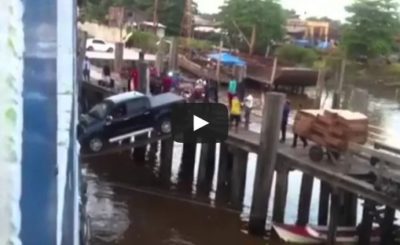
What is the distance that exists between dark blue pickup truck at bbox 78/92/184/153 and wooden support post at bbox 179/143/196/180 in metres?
1.97

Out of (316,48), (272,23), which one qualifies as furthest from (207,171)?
(316,48)

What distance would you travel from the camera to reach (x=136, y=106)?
688 inches

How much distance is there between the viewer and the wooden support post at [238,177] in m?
16.3

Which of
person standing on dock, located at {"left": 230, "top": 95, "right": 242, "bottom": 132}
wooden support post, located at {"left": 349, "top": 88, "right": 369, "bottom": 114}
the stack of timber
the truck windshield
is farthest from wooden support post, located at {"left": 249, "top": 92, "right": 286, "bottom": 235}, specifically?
the truck windshield

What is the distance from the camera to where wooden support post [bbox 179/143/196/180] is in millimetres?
19391

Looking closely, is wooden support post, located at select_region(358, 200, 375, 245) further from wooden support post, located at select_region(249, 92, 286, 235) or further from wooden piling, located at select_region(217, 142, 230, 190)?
wooden piling, located at select_region(217, 142, 230, 190)

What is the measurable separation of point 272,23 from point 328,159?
40879mm

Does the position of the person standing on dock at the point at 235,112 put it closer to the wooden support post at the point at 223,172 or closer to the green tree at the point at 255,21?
the wooden support post at the point at 223,172

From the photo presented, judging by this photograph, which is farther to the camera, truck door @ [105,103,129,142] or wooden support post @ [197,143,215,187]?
wooden support post @ [197,143,215,187]

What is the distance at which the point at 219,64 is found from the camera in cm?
3975

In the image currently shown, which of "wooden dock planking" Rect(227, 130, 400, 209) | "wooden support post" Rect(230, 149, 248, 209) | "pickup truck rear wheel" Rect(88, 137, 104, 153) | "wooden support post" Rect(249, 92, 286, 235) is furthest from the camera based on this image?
"pickup truck rear wheel" Rect(88, 137, 104, 153)

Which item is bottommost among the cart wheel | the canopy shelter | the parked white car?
the parked white car

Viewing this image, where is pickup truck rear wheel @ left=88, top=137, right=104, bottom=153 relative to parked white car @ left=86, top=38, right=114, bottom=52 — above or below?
above

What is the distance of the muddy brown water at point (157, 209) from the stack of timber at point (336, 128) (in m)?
2.22
